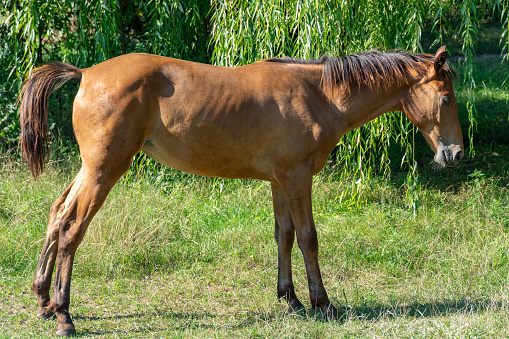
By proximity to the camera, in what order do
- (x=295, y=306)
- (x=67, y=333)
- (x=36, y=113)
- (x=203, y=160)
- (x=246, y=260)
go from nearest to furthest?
(x=67, y=333), (x=36, y=113), (x=203, y=160), (x=295, y=306), (x=246, y=260)

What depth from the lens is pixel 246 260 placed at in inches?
212

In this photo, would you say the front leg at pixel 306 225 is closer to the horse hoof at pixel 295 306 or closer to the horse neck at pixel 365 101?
the horse hoof at pixel 295 306

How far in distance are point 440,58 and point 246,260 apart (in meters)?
2.65

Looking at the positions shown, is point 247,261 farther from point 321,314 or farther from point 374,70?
point 374,70

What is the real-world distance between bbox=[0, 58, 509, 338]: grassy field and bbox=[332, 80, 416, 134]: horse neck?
1.56 m

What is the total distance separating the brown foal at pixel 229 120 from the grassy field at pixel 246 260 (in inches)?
14.9

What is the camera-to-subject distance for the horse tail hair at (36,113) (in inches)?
161

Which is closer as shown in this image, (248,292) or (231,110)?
(231,110)

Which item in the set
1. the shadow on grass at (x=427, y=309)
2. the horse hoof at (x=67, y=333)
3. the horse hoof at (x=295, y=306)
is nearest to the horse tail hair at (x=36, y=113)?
the horse hoof at (x=67, y=333)

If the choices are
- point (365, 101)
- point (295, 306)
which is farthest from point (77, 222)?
point (365, 101)

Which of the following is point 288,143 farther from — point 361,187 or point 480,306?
point 361,187

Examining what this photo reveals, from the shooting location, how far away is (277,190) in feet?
15.1

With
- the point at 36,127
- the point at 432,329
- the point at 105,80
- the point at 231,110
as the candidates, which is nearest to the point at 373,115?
the point at 231,110

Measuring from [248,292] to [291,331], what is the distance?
3.18 feet
